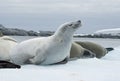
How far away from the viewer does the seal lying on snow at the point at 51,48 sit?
7.05m

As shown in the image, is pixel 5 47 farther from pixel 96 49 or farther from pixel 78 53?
pixel 96 49

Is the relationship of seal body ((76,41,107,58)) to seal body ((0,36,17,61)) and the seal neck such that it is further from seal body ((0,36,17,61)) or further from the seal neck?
the seal neck

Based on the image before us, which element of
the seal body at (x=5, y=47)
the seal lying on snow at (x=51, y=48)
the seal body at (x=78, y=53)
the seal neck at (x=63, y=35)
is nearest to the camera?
the seal lying on snow at (x=51, y=48)

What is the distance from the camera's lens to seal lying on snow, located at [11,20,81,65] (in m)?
7.05

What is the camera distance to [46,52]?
705 cm

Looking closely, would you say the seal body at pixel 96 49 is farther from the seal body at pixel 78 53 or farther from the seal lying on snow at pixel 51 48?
the seal lying on snow at pixel 51 48

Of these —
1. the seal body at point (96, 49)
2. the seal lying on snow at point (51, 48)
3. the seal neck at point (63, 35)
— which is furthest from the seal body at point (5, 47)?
the seal body at point (96, 49)

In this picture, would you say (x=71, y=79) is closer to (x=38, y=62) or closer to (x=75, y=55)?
(x=38, y=62)

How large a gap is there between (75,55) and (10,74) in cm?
389

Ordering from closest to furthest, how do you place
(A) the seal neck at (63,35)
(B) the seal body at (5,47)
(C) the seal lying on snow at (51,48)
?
(C) the seal lying on snow at (51,48)
(A) the seal neck at (63,35)
(B) the seal body at (5,47)

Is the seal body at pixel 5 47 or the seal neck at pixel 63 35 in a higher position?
the seal neck at pixel 63 35

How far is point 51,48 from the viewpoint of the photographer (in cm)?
708

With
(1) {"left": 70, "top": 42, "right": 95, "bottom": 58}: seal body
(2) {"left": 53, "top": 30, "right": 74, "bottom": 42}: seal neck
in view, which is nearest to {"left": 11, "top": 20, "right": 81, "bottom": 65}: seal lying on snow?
(2) {"left": 53, "top": 30, "right": 74, "bottom": 42}: seal neck

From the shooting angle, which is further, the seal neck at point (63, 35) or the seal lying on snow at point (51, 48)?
the seal neck at point (63, 35)
